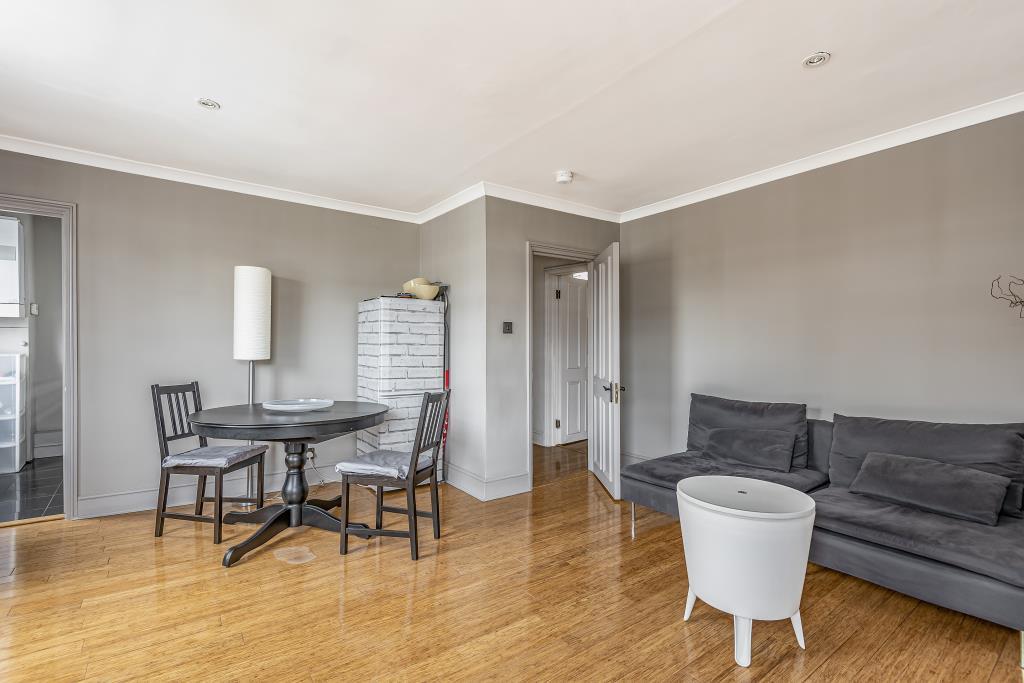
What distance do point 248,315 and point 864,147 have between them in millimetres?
4353

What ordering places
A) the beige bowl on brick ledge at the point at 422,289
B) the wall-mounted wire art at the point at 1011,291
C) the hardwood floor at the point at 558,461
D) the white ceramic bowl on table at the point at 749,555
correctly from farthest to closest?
the hardwood floor at the point at 558,461 → the beige bowl on brick ledge at the point at 422,289 → the wall-mounted wire art at the point at 1011,291 → the white ceramic bowl on table at the point at 749,555

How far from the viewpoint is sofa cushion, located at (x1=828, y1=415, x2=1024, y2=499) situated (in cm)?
245

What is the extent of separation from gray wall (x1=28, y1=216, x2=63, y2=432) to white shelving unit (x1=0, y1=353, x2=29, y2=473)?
0.89ft

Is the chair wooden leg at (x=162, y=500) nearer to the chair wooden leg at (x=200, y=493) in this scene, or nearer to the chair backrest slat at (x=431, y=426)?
the chair wooden leg at (x=200, y=493)

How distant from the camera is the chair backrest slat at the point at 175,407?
3.41 meters

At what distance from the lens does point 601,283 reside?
13.9 ft

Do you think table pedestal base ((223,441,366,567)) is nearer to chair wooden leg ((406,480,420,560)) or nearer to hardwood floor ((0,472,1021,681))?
hardwood floor ((0,472,1021,681))

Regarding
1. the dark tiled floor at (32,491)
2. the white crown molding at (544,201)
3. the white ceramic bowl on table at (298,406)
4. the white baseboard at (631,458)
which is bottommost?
the dark tiled floor at (32,491)

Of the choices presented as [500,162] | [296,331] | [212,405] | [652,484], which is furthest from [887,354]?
[212,405]

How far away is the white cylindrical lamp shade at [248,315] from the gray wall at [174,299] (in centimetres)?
31

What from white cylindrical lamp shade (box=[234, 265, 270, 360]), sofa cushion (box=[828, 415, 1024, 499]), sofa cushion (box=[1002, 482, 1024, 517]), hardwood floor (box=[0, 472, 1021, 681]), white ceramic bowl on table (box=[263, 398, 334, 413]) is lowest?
hardwood floor (box=[0, 472, 1021, 681])

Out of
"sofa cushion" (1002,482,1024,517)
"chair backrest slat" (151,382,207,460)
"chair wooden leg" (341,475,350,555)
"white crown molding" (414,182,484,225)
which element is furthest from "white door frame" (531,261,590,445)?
"sofa cushion" (1002,482,1024,517)

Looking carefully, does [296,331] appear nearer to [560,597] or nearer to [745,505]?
[560,597]

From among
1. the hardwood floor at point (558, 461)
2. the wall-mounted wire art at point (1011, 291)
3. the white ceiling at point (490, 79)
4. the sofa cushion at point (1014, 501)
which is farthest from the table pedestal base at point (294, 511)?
the wall-mounted wire art at point (1011, 291)
